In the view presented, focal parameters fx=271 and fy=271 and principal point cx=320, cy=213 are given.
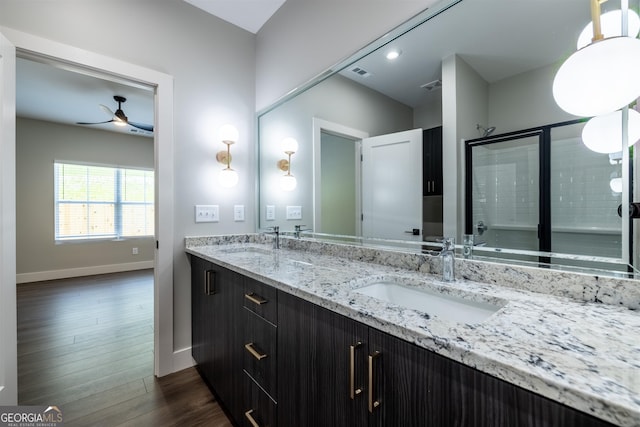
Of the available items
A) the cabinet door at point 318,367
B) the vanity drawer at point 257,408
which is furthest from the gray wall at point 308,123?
the vanity drawer at point 257,408

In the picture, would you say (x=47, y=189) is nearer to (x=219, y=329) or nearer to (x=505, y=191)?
(x=219, y=329)

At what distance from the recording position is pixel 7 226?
4.48 ft

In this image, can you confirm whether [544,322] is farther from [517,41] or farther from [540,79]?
[517,41]

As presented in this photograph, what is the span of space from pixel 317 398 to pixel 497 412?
0.55 m

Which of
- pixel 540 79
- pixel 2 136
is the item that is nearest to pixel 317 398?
pixel 540 79

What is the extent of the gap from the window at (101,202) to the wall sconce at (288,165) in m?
4.61

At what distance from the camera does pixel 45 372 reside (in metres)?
1.89

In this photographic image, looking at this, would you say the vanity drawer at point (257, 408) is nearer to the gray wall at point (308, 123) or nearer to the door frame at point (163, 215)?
the door frame at point (163, 215)

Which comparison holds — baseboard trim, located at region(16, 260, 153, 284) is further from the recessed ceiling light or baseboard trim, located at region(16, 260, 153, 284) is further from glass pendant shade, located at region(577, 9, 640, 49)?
glass pendant shade, located at region(577, 9, 640, 49)

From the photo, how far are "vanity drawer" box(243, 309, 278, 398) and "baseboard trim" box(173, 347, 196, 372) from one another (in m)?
1.01

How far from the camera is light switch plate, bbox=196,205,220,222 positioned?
208 cm

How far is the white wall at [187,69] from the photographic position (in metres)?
1.61

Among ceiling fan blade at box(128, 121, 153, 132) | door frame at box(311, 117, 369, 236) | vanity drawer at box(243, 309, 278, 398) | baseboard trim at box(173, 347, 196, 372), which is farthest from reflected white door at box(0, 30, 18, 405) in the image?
ceiling fan blade at box(128, 121, 153, 132)

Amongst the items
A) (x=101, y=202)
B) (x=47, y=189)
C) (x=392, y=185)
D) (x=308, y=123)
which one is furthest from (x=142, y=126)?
(x=392, y=185)
